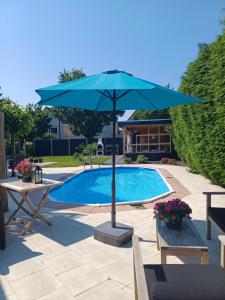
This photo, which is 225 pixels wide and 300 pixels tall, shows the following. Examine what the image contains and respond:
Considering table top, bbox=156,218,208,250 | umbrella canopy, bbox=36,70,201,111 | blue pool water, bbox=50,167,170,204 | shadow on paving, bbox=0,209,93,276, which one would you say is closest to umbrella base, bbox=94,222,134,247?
shadow on paving, bbox=0,209,93,276

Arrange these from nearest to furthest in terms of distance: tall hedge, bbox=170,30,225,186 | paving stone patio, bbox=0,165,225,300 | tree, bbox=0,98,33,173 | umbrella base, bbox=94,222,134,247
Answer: paving stone patio, bbox=0,165,225,300
umbrella base, bbox=94,222,134,247
tall hedge, bbox=170,30,225,186
tree, bbox=0,98,33,173

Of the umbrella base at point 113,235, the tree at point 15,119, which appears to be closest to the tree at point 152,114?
the tree at point 15,119

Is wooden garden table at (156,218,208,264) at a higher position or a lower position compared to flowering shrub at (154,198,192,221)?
lower

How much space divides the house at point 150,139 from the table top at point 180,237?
15.5 meters

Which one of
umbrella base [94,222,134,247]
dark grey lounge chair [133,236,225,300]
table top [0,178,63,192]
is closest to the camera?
dark grey lounge chair [133,236,225,300]

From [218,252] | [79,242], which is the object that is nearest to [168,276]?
[218,252]

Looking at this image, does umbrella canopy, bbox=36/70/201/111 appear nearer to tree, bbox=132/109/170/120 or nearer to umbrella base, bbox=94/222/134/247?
umbrella base, bbox=94/222/134/247

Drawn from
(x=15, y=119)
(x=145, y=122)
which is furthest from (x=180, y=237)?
(x=145, y=122)

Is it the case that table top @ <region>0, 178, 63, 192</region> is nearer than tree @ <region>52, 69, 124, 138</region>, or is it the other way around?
table top @ <region>0, 178, 63, 192</region>

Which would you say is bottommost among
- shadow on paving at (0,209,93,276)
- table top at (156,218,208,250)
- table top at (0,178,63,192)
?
shadow on paving at (0,209,93,276)

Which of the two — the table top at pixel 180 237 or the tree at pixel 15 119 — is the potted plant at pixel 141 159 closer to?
the tree at pixel 15 119

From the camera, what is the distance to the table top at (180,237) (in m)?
3.03

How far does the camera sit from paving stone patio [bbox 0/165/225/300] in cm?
295

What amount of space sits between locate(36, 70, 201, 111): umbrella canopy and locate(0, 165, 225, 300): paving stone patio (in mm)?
2583
